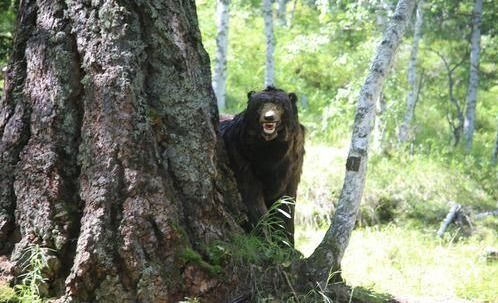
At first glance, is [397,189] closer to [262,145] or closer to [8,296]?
[262,145]

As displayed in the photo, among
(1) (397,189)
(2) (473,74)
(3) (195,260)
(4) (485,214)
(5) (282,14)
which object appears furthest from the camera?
(5) (282,14)

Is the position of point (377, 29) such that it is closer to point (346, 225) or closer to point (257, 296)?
point (346, 225)

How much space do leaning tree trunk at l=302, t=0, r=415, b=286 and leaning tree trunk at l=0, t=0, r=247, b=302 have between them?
101cm

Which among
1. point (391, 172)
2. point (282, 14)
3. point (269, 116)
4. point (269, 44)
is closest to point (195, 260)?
point (269, 116)

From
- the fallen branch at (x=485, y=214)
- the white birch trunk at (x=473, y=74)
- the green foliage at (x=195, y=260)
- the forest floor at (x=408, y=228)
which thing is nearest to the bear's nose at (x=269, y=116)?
the green foliage at (x=195, y=260)

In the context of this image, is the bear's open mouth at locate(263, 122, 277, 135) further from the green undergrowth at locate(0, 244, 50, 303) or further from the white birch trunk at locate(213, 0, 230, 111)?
the white birch trunk at locate(213, 0, 230, 111)

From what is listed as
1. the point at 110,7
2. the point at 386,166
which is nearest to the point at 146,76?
the point at 110,7

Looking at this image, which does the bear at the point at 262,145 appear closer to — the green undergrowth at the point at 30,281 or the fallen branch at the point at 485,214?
the green undergrowth at the point at 30,281

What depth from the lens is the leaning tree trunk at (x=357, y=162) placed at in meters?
4.16

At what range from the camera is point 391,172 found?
10961mm

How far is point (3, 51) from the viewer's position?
17.5ft

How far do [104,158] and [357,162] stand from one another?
203 centimetres

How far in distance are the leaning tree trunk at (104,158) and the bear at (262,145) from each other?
118 cm

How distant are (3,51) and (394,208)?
23.6 feet
